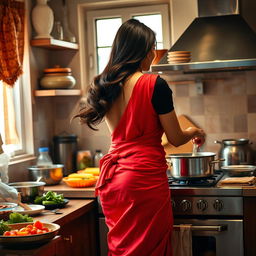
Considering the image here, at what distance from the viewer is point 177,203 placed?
10.8 feet

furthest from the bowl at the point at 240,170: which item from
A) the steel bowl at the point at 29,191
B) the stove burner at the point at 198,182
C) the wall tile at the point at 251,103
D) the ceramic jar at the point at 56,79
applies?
the ceramic jar at the point at 56,79

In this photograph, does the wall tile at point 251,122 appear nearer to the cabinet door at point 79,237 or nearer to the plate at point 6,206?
the cabinet door at point 79,237

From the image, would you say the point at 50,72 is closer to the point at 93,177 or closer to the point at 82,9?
the point at 82,9

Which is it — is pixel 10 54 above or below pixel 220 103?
above

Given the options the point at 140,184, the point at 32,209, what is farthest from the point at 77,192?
the point at 140,184

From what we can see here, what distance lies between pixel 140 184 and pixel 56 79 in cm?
147

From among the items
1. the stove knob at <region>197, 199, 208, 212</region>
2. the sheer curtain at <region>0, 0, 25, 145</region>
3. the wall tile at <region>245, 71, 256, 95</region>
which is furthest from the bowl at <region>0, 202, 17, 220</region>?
the wall tile at <region>245, 71, 256, 95</region>

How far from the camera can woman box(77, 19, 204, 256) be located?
9.24 feet

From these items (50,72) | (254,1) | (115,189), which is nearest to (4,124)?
(50,72)

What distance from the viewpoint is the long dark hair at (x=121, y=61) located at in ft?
9.27

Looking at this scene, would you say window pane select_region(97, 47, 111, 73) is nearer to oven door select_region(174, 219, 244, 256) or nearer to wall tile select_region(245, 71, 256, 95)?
wall tile select_region(245, 71, 256, 95)

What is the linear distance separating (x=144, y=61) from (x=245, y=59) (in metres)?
0.89

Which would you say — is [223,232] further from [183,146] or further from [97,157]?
[97,157]

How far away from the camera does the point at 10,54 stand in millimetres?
3639
